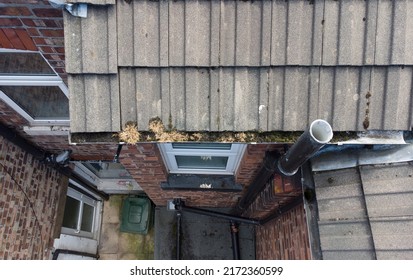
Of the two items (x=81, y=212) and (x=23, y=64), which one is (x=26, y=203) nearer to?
(x=81, y=212)

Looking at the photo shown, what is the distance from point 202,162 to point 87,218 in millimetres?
4750

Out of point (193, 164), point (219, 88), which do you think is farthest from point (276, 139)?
point (193, 164)

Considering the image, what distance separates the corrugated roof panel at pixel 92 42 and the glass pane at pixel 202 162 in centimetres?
250

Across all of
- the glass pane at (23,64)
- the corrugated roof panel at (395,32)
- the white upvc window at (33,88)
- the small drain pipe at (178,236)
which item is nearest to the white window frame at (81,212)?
the small drain pipe at (178,236)

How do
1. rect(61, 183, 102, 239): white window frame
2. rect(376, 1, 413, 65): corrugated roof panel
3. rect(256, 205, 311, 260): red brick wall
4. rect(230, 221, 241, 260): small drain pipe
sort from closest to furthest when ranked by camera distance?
rect(376, 1, 413, 65): corrugated roof panel
rect(256, 205, 311, 260): red brick wall
rect(230, 221, 241, 260): small drain pipe
rect(61, 183, 102, 239): white window frame

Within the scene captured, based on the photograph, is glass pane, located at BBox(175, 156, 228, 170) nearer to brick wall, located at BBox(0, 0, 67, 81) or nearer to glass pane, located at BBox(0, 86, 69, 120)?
glass pane, located at BBox(0, 86, 69, 120)

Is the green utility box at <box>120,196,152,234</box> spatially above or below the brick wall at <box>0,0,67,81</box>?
below

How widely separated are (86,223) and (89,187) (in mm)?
1080

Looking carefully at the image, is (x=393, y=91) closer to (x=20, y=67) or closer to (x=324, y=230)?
(x=324, y=230)

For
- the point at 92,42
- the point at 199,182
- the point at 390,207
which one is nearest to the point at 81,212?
the point at 199,182

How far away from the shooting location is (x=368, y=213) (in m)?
3.10

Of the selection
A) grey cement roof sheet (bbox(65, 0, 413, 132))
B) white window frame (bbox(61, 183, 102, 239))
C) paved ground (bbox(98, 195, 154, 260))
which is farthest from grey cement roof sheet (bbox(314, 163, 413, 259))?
paved ground (bbox(98, 195, 154, 260))

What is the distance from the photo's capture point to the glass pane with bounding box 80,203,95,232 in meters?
8.71

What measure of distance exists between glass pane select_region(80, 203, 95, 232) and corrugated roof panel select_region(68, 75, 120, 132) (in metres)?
6.15
